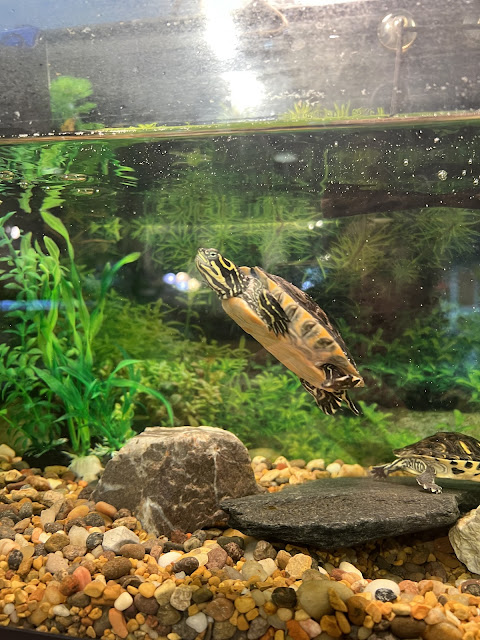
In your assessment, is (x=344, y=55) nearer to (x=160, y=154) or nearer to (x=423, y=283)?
(x=160, y=154)

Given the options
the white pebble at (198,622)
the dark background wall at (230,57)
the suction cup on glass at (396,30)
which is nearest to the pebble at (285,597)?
the white pebble at (198,622)

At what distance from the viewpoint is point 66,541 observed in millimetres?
2959

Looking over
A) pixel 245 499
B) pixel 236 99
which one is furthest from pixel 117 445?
pixel 236 99

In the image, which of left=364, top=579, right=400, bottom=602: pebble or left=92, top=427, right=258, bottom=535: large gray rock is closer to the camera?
left=364, top=579, right=400, bottom=602: pebble

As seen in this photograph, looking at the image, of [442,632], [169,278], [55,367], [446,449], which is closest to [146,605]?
[442,632]

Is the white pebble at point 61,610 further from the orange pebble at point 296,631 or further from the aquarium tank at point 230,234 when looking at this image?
the orange pebble at point 296,631

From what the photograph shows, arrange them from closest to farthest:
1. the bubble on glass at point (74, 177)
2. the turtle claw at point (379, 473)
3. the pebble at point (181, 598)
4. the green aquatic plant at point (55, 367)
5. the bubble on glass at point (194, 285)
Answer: the pebble at point (181, 598), the turtle claw at point (379, 473), the green aquatic plant at point (55, 367), the bubble on glass at point (74, 177), the bubble on glass at point (194, 285)

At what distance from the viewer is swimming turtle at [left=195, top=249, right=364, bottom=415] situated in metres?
3.23

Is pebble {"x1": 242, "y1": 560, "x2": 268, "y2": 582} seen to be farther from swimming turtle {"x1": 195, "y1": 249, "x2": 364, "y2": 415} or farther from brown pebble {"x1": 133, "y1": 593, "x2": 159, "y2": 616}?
swimming turtle {"x1": 195, "y1": 249, "x2": 364, "y2": 415}

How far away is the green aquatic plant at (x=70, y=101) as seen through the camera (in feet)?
11.1

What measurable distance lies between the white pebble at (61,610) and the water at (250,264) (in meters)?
2.29

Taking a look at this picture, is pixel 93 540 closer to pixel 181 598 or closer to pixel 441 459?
pixel 181 598

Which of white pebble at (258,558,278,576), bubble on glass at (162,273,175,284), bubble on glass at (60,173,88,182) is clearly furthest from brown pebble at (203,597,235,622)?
bubble on glass at (60,173,88,182)

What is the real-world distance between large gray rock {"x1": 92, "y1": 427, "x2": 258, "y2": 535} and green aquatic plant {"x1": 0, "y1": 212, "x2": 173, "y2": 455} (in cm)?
128
